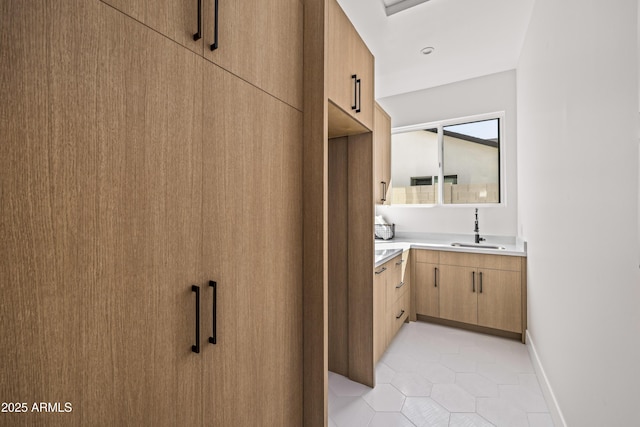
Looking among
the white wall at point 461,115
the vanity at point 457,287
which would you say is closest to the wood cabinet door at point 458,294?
the vanity at point 457,287

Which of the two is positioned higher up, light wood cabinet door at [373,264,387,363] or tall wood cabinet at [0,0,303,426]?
tall wood cabinet at [0,0,303,426]

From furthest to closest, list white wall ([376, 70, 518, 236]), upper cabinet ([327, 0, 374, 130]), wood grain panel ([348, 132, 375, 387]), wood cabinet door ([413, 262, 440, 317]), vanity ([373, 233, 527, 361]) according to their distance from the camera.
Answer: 1. white wall ([376, 70, 518, 236])
2. wood cabinet door ([413, 262, 440, 317])
3. vanity ([373, 233, 527, 361])
4. wood grain panel ([348, 132, 375, 387])
5. upper cabinet ([327, 0, 374, 130])

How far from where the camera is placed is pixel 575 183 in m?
1.32

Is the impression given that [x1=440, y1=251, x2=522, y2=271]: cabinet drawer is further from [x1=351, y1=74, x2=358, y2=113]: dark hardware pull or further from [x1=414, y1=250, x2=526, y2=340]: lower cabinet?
[x1=351, y1=74, x2=358, y2=113]: dark hardware pull

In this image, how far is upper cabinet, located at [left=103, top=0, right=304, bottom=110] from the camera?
0.73m

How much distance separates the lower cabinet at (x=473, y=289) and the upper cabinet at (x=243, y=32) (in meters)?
2.49

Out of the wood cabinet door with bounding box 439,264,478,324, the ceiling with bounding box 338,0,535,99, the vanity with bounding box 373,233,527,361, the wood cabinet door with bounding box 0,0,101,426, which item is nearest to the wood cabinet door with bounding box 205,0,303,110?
the wood cabinet door with bounding box 0,0,101,426

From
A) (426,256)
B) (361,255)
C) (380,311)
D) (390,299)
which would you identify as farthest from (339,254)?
(426,256)

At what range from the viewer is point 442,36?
2576 millimetres

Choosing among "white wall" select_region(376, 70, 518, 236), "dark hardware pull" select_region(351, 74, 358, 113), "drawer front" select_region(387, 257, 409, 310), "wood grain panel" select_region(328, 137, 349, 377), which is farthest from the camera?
"white wall" select_region(376, 70, 518, 236)

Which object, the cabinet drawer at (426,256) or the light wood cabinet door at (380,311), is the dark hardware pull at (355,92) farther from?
the cabinet drawer at (426,256)

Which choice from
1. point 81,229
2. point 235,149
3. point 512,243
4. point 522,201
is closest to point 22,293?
point 81,229

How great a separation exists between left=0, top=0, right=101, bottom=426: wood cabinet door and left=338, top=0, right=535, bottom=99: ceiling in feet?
7.16

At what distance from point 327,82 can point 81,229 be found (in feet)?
3.72
